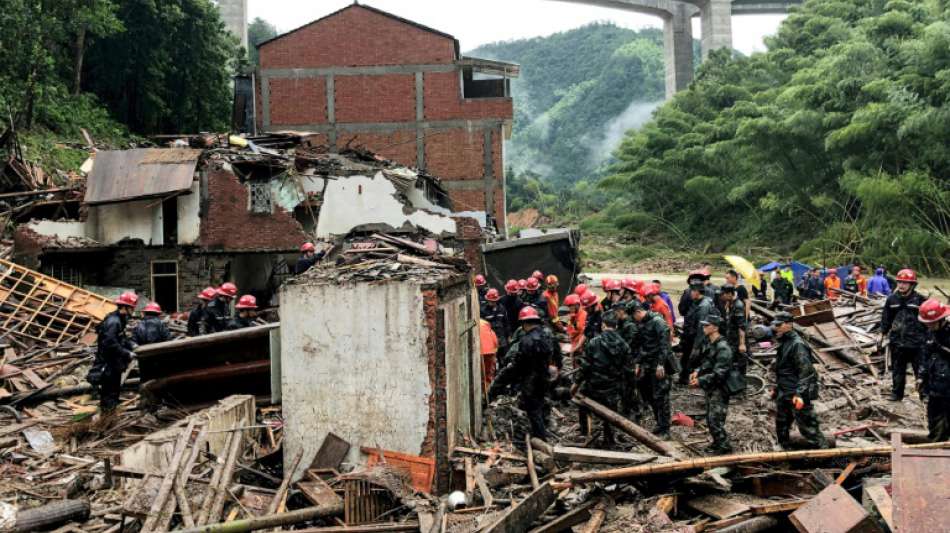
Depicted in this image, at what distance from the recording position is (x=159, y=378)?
35.3ft

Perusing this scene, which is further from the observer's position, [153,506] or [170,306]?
[170,306]

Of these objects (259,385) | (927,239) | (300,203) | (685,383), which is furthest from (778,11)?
(259,385)

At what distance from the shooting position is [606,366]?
985 centimetres

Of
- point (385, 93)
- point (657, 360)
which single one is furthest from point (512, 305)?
point (385, 93)

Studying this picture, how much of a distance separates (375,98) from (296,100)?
10.7 feet

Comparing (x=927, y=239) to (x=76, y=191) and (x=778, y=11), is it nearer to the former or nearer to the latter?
(x=76, y=191)

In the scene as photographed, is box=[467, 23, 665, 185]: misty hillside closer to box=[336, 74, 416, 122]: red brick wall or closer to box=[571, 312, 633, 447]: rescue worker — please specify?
box=[336, 74, 416, 122]: red brick wall

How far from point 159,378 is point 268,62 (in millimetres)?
25927

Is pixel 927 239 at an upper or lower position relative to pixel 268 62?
lower

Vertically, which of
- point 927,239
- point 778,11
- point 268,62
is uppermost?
point 778,11

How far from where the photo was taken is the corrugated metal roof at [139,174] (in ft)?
63.5

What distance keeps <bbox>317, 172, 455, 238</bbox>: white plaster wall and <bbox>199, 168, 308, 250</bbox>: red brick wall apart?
3.34ft

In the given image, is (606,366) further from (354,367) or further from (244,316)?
(244,316)

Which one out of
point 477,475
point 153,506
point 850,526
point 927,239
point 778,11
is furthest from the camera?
point 778,11
